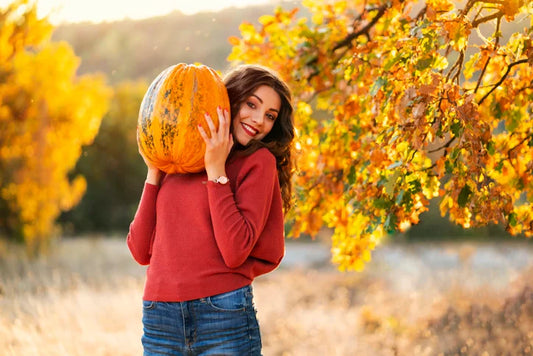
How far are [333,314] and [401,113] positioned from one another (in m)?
6.09

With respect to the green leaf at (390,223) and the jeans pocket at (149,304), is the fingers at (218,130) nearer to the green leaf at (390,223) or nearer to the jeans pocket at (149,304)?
the jeans pocket at (149,304)

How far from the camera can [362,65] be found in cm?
283

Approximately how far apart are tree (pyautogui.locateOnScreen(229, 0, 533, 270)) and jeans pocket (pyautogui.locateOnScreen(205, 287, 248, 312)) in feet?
2.42

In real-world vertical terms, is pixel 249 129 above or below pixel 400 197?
above

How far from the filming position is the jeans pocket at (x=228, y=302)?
1.92 m

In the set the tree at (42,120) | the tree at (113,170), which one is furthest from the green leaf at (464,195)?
the tree at (113,170)

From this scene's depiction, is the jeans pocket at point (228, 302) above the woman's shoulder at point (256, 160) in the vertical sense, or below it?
below

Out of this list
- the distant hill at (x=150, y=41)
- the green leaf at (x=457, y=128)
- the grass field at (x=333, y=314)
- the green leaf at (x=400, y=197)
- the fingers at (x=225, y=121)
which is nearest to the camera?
the fingers at (x=225, y=121)

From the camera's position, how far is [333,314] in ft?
26.2

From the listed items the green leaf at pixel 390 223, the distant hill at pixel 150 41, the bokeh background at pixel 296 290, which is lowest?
the bokeh background at pixel 296 290

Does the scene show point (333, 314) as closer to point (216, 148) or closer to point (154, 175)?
point (154, 175)

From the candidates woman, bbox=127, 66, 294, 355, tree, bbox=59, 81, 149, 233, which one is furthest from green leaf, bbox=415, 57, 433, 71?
tree, bbox=59, 81, 149, 233

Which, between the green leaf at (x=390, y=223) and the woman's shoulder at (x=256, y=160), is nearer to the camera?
the woman's shoulder at (x=256, y=160)

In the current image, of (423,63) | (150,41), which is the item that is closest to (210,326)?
(423,63)
